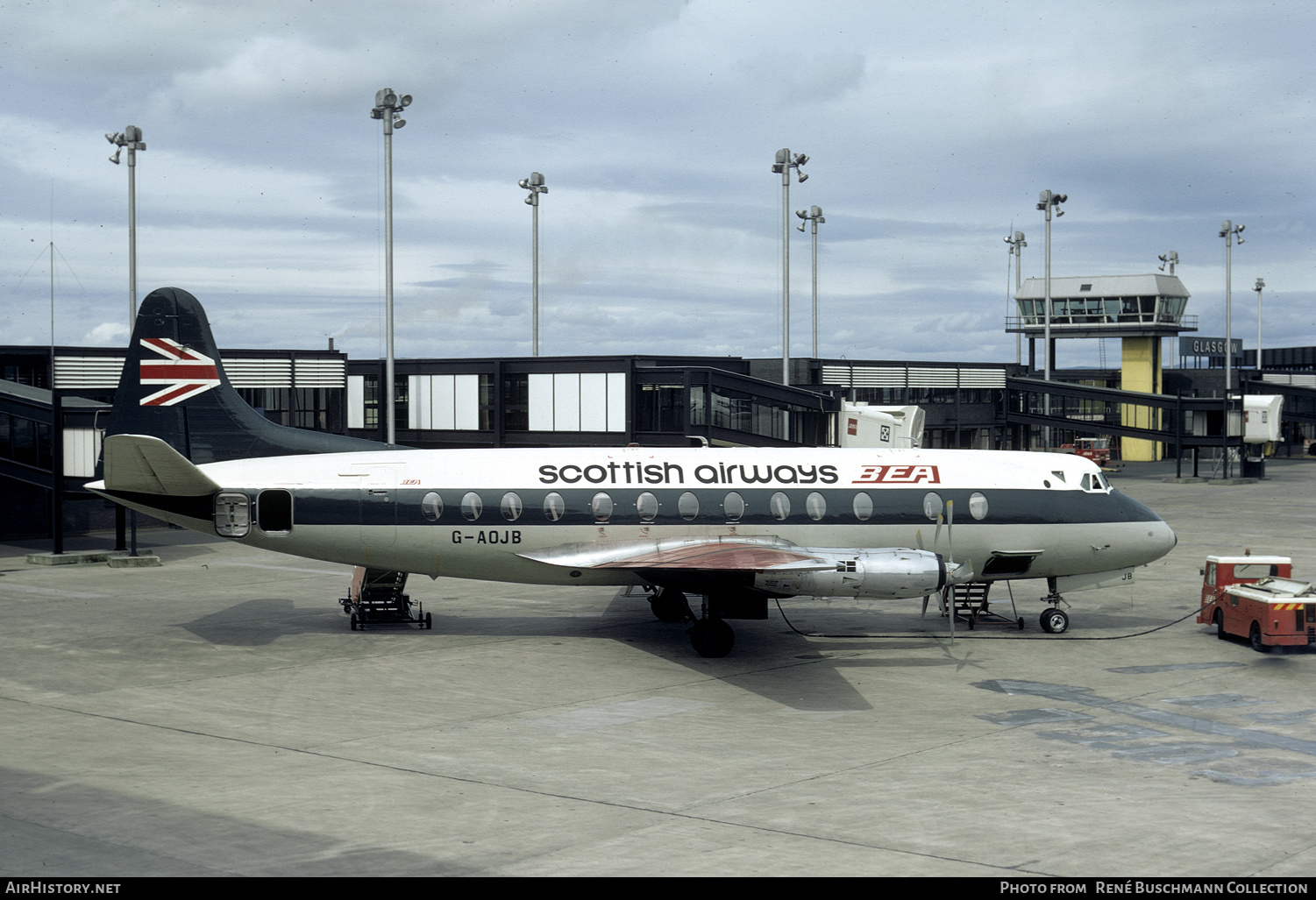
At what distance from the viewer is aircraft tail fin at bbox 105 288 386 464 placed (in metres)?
28.1

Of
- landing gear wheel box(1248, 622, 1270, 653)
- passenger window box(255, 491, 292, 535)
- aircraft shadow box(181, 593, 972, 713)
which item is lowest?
aircraft shadow box(181, 593, 972, 713)

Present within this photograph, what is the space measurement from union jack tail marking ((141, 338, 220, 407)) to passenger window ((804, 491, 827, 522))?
14.5 m

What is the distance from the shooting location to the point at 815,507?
26.8 m

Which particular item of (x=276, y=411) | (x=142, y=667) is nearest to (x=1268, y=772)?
(x=142, y=667)

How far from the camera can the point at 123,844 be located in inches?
526

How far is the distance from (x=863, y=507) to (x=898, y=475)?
121cm

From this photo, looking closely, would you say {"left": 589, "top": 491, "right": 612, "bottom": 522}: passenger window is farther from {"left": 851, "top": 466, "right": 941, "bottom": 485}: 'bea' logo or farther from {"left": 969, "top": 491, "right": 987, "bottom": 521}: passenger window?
{"left": 969, "top": 491, "right": 987, "bottom": 521}: passenger window

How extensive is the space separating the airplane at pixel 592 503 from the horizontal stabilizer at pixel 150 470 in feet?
0.20

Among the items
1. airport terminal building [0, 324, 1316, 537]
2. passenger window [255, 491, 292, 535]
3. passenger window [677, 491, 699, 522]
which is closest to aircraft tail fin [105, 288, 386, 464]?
passenger window [255, 491, 292, 535]

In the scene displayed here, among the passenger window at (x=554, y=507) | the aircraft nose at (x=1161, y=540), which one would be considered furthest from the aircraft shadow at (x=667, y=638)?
the aircraft nose at (x=1161, y=540)

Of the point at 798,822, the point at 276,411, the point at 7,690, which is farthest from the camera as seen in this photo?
the point at 276,411

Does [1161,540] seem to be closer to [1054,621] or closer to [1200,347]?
[1054,621]

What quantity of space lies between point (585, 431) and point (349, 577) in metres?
24.7
